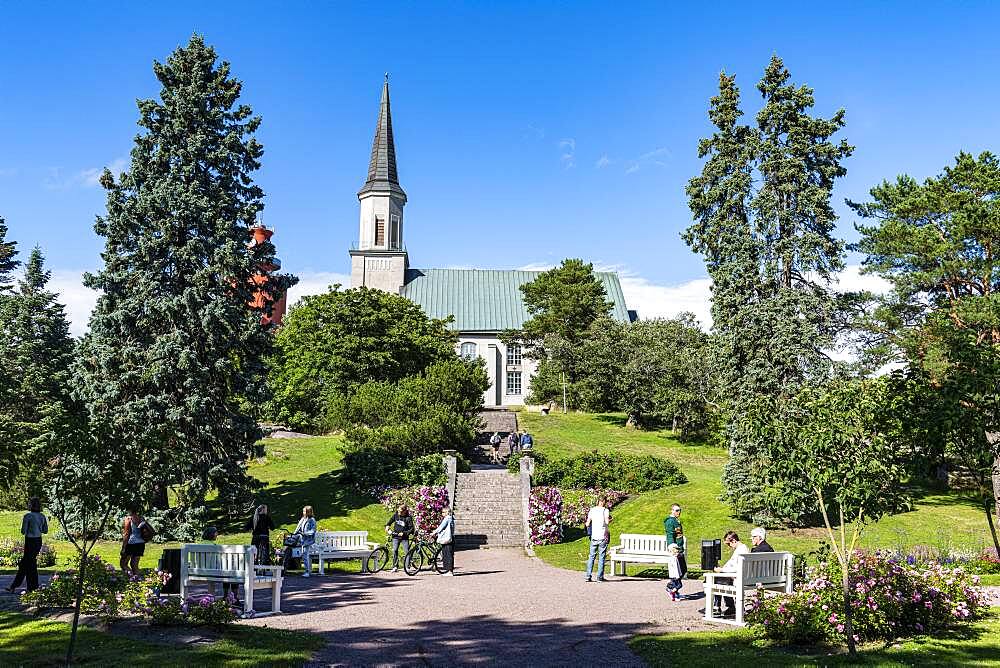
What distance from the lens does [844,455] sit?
1029cm

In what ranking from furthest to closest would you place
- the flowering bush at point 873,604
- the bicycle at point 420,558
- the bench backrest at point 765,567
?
1. the bicycle at point 420,558
2. the bench backrest at point 765,567
3. the flowering bush at point 873,604

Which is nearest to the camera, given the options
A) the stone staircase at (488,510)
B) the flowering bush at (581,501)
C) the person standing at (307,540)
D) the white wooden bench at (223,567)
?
the white wooden bench at (223,567)

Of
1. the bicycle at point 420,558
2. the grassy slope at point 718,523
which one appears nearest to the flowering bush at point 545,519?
the grassy slope at point 718,523

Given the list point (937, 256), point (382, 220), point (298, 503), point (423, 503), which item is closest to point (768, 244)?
point (937, 256)

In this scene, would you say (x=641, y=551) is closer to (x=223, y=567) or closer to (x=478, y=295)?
(x=223, y=567)

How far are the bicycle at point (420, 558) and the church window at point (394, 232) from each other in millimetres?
53279

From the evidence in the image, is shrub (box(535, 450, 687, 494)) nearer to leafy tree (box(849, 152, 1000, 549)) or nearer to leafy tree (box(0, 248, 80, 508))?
leafy tree (box(849, 152, 1000, 549))

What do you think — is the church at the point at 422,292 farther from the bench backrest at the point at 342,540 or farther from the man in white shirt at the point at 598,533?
the man in white shirt at the point at 598,533

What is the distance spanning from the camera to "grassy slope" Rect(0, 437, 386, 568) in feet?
69.8

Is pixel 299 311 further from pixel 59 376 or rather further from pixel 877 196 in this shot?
pixel 877 196

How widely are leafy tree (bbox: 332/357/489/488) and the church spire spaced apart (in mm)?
33617

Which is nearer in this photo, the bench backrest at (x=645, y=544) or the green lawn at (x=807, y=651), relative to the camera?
the green lawn at (x=807, y=651)

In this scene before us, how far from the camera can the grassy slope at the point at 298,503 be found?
2127 centimetres

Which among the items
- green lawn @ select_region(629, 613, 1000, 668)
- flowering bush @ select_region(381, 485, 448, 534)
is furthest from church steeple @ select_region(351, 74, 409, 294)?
green lawn @ select_region(629, 613, 1000, 668)
